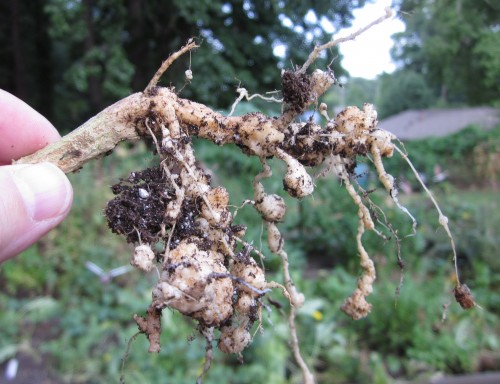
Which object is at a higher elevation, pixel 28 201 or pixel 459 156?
pixel 28 201

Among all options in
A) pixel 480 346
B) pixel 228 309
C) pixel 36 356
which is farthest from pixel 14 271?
pixel 480 346

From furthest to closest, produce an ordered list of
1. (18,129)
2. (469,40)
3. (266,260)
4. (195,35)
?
(195,35)
(469,40)
(266,260)
(18,129)

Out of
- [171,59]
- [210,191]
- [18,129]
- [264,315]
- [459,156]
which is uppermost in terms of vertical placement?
[171,59]

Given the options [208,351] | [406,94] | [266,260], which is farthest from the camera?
[406,94]

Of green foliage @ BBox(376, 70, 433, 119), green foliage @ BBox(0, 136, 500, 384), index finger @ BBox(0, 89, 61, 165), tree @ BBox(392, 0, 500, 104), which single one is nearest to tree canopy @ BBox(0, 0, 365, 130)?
tree @ BBox(392, 0, 500, 104)

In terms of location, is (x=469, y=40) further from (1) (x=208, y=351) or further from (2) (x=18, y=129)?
(1) (x=208, y=351)

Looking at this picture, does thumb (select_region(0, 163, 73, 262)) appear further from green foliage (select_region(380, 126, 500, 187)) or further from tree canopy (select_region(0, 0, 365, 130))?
green foliage (select_region(380, 126, 500, 187))

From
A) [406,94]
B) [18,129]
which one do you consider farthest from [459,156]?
[406,94]

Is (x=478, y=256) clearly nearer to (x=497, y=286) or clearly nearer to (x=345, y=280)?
(x=497, y=286)
